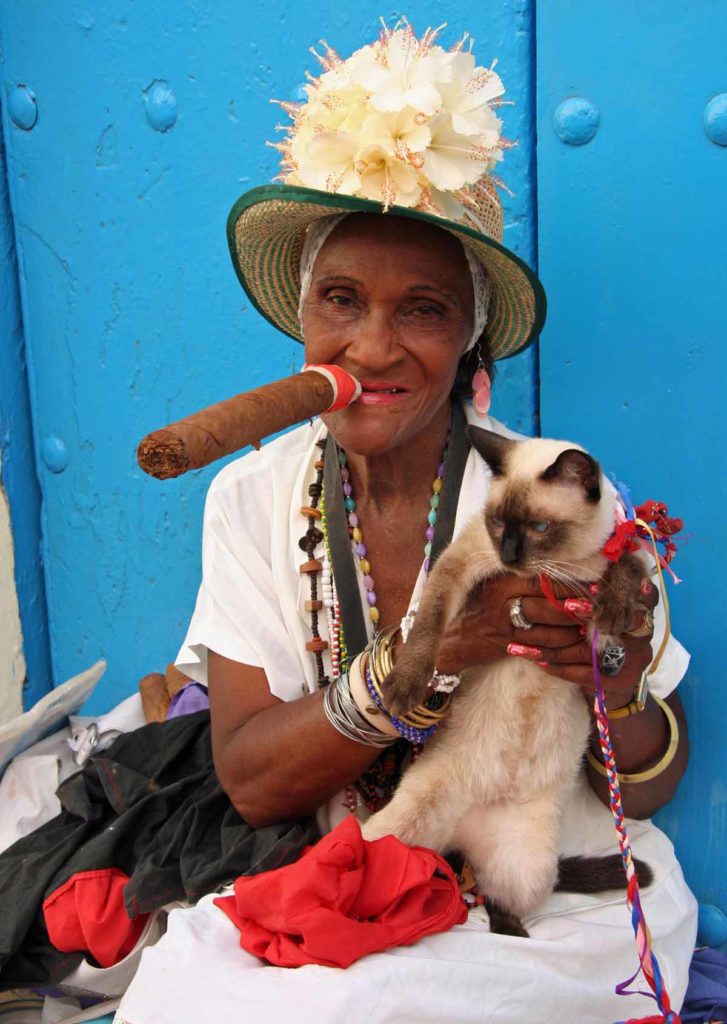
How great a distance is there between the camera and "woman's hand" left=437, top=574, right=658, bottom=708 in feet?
5.87

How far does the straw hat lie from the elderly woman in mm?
18

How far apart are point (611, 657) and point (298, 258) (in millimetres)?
1176

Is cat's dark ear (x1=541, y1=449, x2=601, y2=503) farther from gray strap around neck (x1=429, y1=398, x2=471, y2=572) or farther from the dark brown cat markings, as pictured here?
gray strap around neck (x1=429, y1=398, x2=471, y2=572)

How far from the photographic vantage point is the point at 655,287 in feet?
7.81

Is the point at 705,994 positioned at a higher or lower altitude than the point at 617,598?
lower

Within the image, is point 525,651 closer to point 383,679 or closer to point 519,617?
point 519,617

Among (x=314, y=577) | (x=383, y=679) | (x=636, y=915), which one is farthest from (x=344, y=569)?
(x=636, y=915)

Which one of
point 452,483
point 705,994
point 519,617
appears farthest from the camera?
point 452,483

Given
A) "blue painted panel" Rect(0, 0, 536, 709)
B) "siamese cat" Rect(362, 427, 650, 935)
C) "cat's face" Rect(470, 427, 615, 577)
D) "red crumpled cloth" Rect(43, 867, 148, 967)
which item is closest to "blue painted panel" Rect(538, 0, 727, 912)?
"blue painted panel" Rect(0, 0, 536, 709)

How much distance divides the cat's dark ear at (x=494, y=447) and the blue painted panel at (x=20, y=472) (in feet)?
6.14

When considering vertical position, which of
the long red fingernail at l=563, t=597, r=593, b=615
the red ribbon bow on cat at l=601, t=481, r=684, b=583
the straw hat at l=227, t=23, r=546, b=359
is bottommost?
the long red fingernail at l=563, t=597, r=593, b=615

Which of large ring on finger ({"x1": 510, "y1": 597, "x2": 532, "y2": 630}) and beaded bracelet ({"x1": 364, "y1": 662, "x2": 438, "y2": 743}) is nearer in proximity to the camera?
large ring on finger ({"x1": 510, "y1": 597, "x2": 532, "y2": 630})

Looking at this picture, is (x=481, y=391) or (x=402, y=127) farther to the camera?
(x=481, y=391)

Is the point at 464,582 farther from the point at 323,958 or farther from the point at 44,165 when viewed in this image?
the point at 44,165
